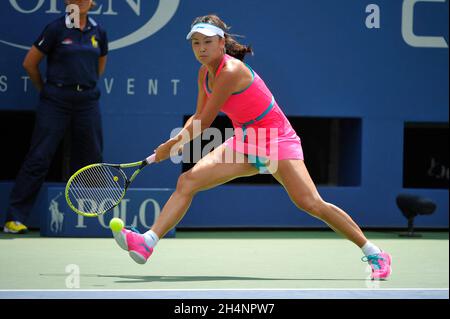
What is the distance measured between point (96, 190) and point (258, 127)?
150cm

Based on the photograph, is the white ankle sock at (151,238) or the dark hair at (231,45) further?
the dark hair at (231,45)

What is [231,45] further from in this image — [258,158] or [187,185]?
[187,185]

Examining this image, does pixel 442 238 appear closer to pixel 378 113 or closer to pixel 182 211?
pixel 378 113

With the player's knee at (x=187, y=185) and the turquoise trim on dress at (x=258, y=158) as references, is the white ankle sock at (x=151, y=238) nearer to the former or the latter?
the player's knee at (x=187, y=185)

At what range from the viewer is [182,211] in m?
5.02

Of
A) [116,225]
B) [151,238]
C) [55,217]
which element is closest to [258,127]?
[151,238]

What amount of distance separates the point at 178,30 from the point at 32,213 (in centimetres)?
194

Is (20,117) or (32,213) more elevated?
(20,117)

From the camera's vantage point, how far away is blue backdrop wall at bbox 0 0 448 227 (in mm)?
7660

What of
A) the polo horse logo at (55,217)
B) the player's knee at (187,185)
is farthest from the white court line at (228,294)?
the polo horse logo at (55,217)

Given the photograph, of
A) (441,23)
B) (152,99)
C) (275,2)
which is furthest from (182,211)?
(441,23)

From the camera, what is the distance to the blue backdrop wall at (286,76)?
7660 millimetres

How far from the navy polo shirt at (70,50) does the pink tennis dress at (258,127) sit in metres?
2.21

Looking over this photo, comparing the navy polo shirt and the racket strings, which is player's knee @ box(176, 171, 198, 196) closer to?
the racket strings
